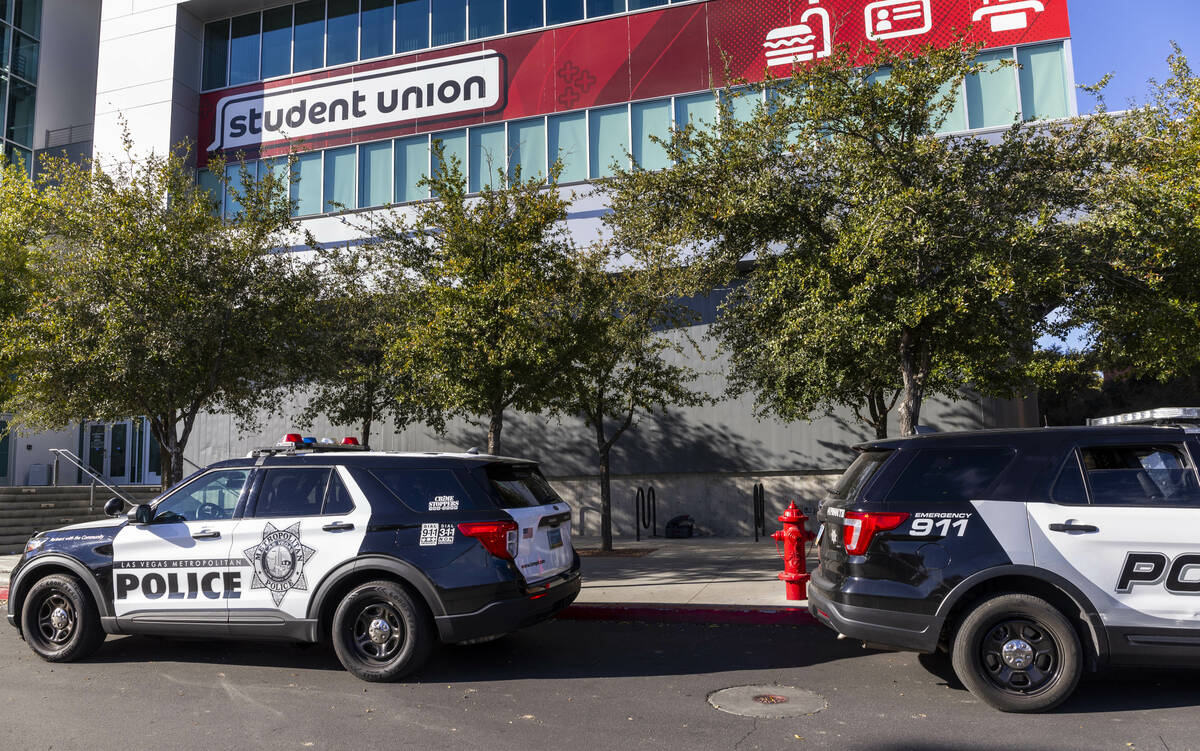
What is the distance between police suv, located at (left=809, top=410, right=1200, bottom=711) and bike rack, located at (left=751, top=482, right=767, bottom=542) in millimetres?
10971

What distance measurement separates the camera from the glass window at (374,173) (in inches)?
920

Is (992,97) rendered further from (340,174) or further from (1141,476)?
(340,174)

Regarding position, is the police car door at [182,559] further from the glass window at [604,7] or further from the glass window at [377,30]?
the glass window at [377,30]

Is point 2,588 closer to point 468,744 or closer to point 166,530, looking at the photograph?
point 166,530

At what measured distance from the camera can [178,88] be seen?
2503 cm

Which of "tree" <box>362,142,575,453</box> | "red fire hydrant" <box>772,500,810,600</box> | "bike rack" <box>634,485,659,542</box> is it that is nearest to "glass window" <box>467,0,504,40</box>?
"tree" <box>362,142,575,453</box>

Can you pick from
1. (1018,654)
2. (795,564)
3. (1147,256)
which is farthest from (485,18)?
(1018,654)

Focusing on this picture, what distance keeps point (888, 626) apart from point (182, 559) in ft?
18.1

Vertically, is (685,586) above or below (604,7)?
below

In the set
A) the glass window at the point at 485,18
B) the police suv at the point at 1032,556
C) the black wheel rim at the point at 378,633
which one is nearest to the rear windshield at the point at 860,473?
the police suv at the point at 1032,556

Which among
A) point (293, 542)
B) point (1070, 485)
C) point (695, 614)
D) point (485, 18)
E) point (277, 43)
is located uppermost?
point (277, 43)

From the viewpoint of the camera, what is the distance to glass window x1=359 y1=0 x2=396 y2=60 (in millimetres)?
24047

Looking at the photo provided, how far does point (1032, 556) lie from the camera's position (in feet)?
17.0

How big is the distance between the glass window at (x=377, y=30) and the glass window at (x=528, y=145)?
5.16 meters
